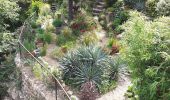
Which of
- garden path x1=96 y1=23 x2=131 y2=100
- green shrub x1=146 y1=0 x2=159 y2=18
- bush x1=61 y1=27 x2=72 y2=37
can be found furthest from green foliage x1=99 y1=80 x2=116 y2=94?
green shrub x1=146 y1=0 x2=159 y2=18

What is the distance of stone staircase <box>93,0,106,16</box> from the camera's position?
2102cm

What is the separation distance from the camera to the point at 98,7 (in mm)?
21250

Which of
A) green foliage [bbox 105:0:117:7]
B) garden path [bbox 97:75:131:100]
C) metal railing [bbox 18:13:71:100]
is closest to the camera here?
garden path [bbox 97:75:131:100]

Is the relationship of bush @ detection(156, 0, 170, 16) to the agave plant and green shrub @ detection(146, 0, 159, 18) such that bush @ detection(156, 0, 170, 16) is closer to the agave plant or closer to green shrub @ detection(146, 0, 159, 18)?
green shrub @ detection(146, 0, 159, 18)

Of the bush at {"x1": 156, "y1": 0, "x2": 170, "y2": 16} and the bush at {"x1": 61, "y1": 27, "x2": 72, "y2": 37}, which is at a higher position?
the bush at {"x1": 156, "y1": 0, "x2": 170, "y2": 16}

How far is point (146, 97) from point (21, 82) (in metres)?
7.54

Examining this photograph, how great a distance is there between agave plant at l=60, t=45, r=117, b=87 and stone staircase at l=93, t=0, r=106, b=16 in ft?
19.7

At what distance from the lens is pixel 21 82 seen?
16875 millimetres

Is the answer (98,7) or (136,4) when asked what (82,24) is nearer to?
(98,7)

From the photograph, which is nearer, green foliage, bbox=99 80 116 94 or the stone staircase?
green foliage, bbox=99 80 116 94

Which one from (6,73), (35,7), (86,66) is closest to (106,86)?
(86,66)

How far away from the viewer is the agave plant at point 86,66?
1429cm

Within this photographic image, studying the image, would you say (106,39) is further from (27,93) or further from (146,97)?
(146,97)

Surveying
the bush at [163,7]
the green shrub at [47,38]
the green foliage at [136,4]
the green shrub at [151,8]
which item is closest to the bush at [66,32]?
the green shrub at [47,38]
